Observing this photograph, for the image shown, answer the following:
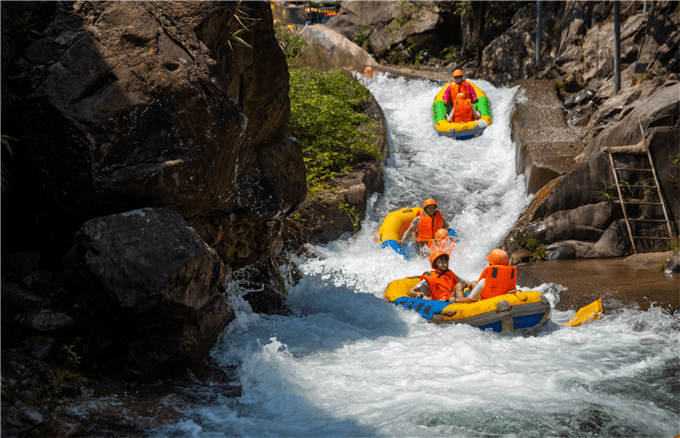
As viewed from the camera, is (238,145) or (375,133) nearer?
(238,145)

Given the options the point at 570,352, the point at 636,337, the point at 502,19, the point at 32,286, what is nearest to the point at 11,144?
the point at 32,286

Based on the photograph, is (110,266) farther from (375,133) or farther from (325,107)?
(375,133)

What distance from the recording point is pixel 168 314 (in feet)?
11.1

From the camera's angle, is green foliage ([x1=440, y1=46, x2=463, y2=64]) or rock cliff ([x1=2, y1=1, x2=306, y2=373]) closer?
rock cliff ([x1=2, y1=1, x2=306, y2=373])

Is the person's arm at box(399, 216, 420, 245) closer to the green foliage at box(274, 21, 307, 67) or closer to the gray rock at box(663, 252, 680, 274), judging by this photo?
the gray rock at box(663, 252, 680, 274)

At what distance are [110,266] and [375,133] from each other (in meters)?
8.59

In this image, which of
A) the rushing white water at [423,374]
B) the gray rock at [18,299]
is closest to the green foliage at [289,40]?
the rushing white water at [423,374]

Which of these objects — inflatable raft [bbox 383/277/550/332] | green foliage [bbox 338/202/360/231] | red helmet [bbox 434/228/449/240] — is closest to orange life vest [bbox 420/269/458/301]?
inflatable raft [bbox 383/277/550/332]

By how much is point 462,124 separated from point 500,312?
7574 millimetres

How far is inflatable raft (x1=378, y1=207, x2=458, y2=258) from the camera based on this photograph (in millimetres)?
8180

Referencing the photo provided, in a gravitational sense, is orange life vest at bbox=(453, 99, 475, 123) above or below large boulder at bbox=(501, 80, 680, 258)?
above

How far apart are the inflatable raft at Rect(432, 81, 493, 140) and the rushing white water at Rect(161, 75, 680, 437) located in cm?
624

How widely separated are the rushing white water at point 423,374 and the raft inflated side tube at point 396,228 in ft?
4.41

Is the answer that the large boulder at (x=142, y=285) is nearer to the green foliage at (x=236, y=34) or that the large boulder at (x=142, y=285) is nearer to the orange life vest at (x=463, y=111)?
the green foliage at (x=236, y=34)
